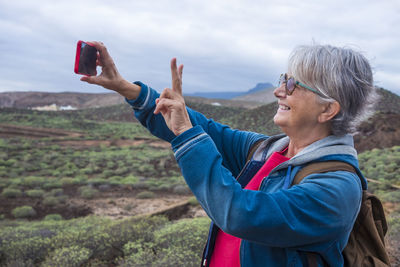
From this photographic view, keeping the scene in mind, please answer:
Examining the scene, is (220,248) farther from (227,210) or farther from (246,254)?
(227,210)

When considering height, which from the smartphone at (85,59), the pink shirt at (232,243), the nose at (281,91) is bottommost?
the pink shirt at (232,243)

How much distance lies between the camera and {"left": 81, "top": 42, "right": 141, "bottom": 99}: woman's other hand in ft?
6.50

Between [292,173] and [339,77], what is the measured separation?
461mm

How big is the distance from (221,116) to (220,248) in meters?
58.9

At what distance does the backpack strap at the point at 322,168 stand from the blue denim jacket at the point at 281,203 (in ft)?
0.07

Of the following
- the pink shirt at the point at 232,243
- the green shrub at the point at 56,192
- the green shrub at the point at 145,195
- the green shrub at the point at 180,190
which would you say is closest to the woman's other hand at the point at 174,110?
the pink shirt at the point at 232,243

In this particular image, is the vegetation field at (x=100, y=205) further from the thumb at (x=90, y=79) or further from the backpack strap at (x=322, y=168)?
the backpack strap at (x=322, y=168)

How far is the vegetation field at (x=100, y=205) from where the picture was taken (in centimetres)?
545

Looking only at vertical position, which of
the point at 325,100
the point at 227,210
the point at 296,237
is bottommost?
the point at 296,237

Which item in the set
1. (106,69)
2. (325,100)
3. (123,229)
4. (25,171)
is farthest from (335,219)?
(25,171)

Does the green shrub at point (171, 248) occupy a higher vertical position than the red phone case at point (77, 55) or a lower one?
lower

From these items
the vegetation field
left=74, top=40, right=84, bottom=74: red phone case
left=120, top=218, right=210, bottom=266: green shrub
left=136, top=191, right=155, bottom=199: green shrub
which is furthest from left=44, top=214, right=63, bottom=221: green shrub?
left=74, top=40, right=84, bottom=74: red phone case

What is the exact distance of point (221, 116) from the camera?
60438 millimetres

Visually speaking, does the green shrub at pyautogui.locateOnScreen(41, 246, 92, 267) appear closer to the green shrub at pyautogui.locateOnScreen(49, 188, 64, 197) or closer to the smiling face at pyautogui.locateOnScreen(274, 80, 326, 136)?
the smiling face at pyautogui.locateOnScreen(274, 80, 326, 136)
